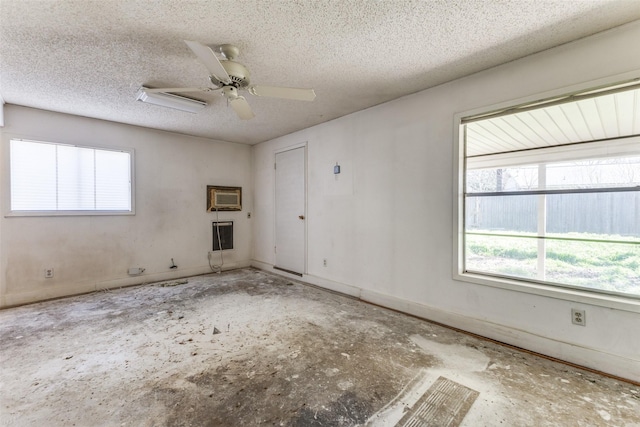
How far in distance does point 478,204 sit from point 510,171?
1.45ft

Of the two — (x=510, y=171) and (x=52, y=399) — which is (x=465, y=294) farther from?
(x=52, y=399)

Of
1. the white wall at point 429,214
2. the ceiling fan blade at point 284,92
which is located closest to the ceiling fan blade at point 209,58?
the ceiling fan blade at point 284,92

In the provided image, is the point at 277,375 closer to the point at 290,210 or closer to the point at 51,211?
the point at 290,210

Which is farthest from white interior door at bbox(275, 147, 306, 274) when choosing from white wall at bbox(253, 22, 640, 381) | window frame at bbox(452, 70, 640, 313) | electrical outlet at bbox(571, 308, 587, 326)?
electrical outlet at bbox(571, 308, 587, 326)

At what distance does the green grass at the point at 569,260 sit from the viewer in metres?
2.14

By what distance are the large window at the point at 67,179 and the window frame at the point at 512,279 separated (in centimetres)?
473

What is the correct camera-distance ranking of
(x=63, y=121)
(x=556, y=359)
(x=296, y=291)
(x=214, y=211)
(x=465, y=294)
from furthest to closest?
1. (x=214, y=211)
2. (x=296, y=291)
3. (x=63, y=121)
4. (x=465, y=294)
5. (x=556, y=359)

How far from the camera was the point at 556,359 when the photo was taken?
218cm

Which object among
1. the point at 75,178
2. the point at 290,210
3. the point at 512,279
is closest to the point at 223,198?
the point at 290,210

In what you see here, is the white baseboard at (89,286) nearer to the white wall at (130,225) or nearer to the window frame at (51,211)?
the white wall at (130,225)

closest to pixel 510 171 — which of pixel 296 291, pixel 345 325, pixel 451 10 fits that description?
pixel 451 10

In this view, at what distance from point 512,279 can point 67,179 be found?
5.63m

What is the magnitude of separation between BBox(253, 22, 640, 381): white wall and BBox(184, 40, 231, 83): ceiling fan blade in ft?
6.71

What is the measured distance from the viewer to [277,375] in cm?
199
